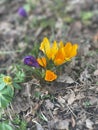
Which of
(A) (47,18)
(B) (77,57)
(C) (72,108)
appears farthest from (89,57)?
(A) (47,18)

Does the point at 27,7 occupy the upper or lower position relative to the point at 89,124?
upper

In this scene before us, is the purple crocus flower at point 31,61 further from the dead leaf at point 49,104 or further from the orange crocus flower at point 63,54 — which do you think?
the dead leaf at point 49,104

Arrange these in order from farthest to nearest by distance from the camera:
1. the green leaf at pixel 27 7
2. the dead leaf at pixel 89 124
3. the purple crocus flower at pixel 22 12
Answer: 1. the green leaf at pixel 27 7
2. the purple crocus flower at pixel 22 12
3. the dead leaf at pixel 89 124

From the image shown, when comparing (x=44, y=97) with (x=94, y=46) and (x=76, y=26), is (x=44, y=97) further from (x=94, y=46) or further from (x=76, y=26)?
(x=76, y=26)

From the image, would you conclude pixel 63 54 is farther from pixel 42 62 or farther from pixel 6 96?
pixel 6 96

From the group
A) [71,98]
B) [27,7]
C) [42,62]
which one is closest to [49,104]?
[71,98]

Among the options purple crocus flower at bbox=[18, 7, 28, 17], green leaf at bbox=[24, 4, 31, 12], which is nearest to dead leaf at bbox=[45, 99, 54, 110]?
purple crocus flower at bbox=[18, 7, 28, 17]

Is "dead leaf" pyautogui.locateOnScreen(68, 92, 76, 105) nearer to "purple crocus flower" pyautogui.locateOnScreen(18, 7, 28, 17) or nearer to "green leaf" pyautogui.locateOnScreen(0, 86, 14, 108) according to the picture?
"green leaf" pyautogui.locateOnScreen(0, 86, 14, 108)

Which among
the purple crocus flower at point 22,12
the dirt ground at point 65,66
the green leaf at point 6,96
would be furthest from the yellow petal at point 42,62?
the purple crocus flower at point 22,12
